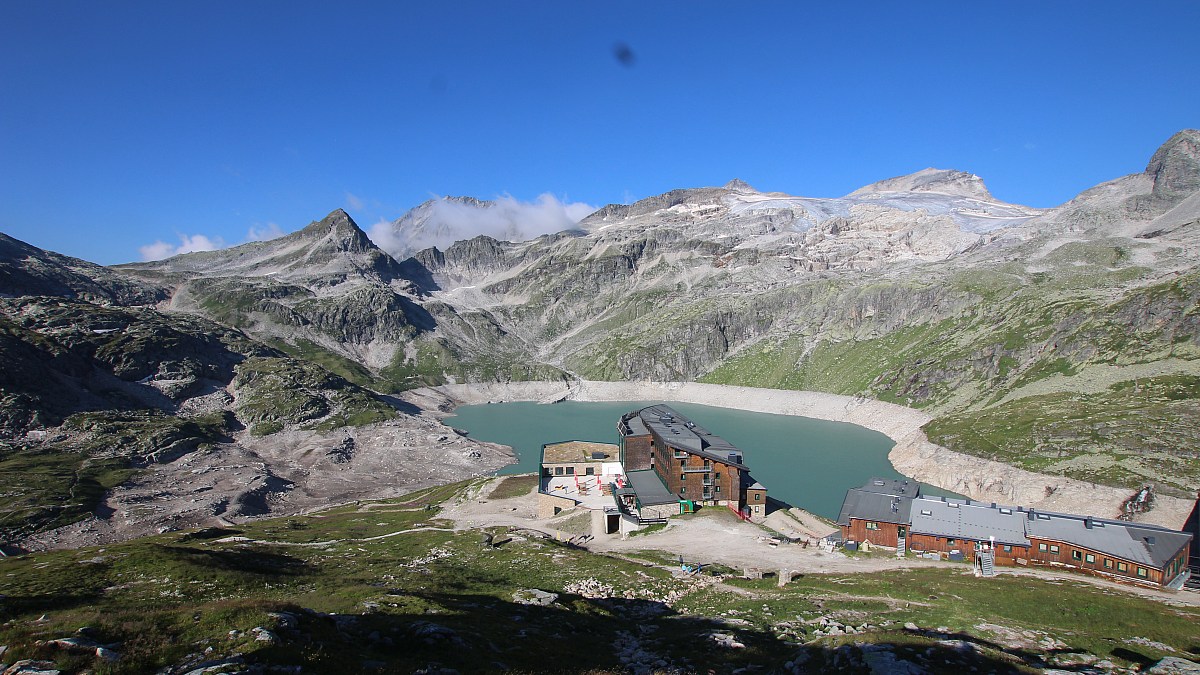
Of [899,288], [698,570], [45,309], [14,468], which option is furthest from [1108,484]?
[45,309]

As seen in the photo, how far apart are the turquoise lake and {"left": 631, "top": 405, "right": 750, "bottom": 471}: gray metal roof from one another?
17213mm

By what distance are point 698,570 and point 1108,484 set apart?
61.1 m

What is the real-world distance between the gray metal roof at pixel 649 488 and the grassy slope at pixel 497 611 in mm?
13277

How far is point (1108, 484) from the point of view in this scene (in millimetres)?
67562

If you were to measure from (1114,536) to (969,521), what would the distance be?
9.39 metres

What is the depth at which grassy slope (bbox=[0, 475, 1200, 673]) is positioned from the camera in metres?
16.1

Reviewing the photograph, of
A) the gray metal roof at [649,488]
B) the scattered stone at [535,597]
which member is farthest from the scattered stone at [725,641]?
the gray metal roof at [649,488]

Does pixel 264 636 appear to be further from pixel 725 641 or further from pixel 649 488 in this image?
pixel 649 488

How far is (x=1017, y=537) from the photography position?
4581 centimetres

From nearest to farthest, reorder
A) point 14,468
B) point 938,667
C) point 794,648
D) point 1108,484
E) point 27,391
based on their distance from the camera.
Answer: point 938,667, point 794,648, point 1108,484, point 14,468, point 27,391

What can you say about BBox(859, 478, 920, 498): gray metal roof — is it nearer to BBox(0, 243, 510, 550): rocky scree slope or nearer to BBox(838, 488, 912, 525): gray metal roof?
BBox(838, 488, 912, 525): gray metal roof

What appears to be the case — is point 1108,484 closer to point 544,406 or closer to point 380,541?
point 380,541

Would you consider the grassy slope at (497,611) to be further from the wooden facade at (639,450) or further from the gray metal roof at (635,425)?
the gray metal roof at (635,425)

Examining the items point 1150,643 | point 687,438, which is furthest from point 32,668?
point 687,438
